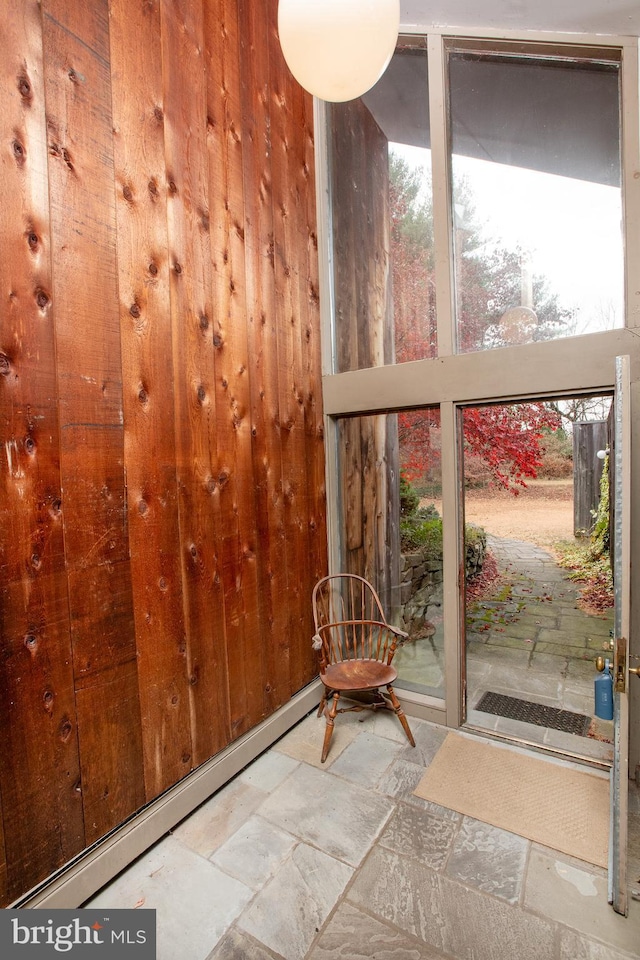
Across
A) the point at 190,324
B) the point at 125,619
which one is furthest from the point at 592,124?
the point at 125,619

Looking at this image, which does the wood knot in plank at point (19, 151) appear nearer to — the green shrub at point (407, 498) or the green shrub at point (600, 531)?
the green shrub at point (407, 498)

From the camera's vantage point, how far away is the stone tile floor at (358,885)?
1.35m

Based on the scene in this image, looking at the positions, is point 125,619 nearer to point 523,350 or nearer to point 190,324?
point 190,324

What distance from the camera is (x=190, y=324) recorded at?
1.89 metres

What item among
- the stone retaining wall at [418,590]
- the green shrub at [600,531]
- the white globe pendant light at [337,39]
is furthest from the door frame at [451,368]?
the green shrub at [600,531]

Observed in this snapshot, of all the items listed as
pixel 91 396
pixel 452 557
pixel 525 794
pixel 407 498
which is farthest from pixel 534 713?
pixel 91 396

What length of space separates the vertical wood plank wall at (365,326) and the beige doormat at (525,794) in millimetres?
899

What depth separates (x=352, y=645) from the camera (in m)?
2.88

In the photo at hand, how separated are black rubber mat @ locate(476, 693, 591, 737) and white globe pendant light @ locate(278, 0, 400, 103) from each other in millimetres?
3031

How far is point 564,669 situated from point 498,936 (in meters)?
2.06

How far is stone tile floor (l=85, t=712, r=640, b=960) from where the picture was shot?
1348mm

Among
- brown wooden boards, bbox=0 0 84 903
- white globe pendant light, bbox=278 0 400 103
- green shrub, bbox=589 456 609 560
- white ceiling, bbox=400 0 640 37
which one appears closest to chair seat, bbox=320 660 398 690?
brown wooden boards, bbox=0 0 84 903

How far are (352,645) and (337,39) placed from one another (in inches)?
112

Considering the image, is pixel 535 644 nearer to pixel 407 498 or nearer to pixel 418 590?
pixel 418 590
